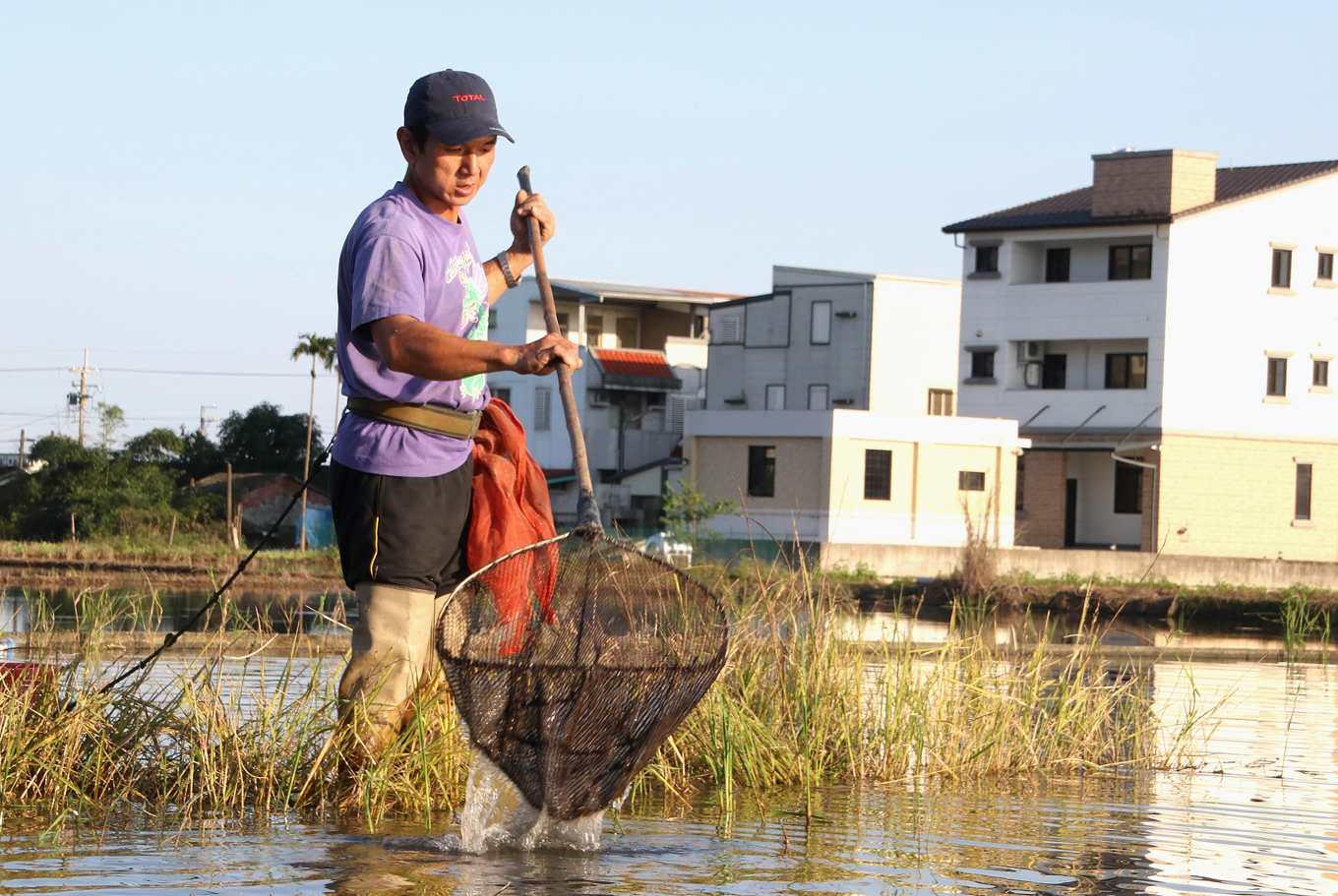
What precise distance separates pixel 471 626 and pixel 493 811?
0.60 meters

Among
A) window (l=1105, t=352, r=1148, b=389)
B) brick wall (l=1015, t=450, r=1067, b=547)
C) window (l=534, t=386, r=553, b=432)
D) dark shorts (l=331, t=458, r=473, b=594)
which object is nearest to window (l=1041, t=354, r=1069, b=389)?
window (l=1105, t=352, r=1148, b=389)

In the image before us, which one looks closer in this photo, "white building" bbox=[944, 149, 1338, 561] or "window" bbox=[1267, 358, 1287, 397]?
"white building" bbox=[944, 149, 1338, 561]

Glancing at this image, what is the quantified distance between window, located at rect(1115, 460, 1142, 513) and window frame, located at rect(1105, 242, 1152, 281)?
16.2 ft

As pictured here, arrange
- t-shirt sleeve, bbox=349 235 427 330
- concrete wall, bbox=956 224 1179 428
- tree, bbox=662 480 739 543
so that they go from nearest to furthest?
t-shirt sleeve, bbox=349 235 427 330 → tree, bbox=662 480 739 543 → concrete wall, bbox=956 224 1179 428

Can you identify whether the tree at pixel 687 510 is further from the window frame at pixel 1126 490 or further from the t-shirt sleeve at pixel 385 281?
the t-shirt sleeve at pixel 385 281

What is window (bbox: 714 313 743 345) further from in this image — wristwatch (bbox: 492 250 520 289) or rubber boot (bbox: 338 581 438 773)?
rubber boot (bbox: 338 581 438 773)

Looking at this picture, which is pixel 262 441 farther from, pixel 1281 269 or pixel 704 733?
pixel 704 733

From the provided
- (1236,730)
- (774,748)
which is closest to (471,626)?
(774,748)

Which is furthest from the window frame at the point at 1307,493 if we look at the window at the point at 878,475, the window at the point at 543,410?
the window at the point at 543,410

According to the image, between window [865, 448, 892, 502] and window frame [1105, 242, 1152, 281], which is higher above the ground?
window frame [1105, 242, 1152, 281]

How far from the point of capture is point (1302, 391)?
50.8 meters

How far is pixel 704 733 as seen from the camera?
7.10 meters

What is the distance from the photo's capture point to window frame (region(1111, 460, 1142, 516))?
50.7 meters

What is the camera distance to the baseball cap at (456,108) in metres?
5.53
